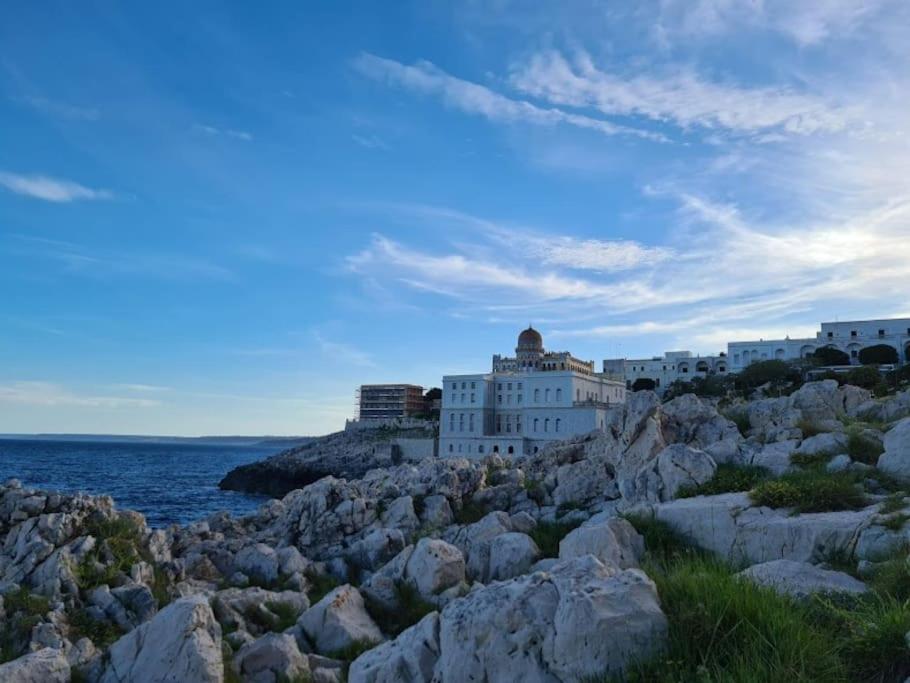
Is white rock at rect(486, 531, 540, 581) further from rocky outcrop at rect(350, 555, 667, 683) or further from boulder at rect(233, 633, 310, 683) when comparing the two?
rocky outcrop at rect(350, 555, 667, 683)

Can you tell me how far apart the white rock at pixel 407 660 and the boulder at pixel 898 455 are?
1082cm

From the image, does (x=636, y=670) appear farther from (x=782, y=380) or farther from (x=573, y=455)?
(x=782, y=380)

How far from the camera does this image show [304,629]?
11.4 m

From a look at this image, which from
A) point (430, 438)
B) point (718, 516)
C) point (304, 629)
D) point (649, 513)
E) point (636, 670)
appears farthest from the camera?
point (430, 438)

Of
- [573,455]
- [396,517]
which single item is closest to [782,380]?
[573,455]

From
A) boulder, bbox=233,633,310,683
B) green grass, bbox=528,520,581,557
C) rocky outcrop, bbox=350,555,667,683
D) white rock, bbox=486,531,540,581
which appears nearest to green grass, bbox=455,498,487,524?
green grass, bbox=528,520,581,557

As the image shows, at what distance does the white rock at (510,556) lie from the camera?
1420cm

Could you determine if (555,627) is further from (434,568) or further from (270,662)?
(434,568)

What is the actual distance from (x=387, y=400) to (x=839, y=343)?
313 ft

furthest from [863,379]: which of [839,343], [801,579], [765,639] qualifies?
[765,639]

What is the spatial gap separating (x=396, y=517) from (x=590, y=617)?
16411mm

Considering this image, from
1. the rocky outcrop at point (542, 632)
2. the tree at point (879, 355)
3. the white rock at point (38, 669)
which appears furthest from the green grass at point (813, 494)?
A: the tree at point (879, 355)

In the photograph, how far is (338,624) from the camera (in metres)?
11.2

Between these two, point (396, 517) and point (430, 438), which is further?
point (430, 438)
